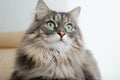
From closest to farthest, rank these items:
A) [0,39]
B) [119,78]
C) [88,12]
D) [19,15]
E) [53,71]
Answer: [53,71], [119,78], [88,12], [0,39], [19,15]

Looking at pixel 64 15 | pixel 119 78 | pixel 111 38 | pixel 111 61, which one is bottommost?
pixel 119 78

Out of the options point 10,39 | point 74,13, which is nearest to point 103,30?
point 74,13

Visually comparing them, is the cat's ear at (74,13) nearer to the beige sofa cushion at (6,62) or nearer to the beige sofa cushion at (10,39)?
the beige sofa cushion at (6,62)

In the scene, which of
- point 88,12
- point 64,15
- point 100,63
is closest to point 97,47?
point 100,63

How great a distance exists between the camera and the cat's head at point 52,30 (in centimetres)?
106

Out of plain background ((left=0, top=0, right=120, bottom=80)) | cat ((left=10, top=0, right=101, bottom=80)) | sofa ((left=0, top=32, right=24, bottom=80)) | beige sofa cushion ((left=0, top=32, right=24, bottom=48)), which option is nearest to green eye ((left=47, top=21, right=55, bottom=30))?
cat ((left=10, top=0, right=101, bottom=80))

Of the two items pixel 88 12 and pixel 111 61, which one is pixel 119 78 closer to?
pixel 111 61

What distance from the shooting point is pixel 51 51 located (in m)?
1.10

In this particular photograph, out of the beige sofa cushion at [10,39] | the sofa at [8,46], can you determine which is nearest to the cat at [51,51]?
the sofa at [8,46]

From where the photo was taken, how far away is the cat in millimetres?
1070

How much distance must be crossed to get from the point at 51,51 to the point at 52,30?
0.10m

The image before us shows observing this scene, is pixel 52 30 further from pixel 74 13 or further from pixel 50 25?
pixel 74 13

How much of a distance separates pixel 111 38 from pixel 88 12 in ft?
0.96

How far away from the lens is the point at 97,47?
2.00m
